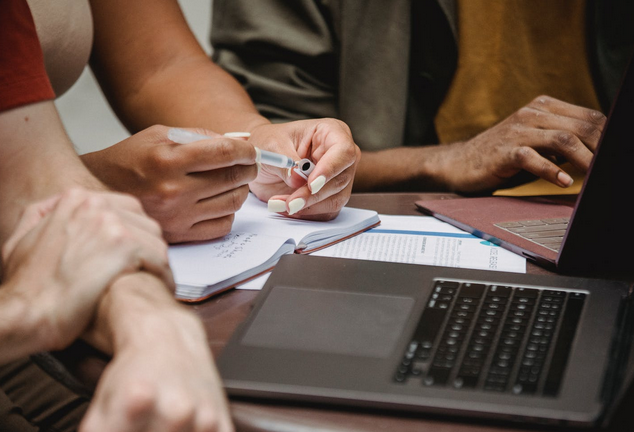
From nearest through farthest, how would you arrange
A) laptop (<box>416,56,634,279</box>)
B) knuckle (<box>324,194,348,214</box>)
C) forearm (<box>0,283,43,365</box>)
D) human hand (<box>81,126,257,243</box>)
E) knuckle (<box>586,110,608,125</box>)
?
1. forearm (<box>0,283,43,365</box>)
2. laptop (<box>416,56,634,279</box>)
3. human hand (<box>81,126,257,243</box>)
4. knuckle (<box>324,194,348,214</box>)
5. knuckle (<box>586,110,608,125</box>)

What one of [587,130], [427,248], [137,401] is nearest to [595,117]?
[587,130]

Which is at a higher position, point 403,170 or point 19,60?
point 19,60

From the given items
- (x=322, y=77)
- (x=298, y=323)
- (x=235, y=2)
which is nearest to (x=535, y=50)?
(x=322, y=77)

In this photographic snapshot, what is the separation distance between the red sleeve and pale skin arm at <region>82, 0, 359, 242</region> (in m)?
0.12

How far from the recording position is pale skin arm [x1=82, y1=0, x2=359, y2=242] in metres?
0.65

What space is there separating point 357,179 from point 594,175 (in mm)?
666

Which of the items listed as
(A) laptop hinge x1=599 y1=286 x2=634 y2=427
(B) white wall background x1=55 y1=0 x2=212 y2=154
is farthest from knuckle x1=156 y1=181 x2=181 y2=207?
(B) white wall background x1=55 y1=0 x2=212 y2=154

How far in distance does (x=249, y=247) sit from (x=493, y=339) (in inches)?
12.1

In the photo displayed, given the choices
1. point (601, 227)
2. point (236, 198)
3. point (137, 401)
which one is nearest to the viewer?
point (137, 401)

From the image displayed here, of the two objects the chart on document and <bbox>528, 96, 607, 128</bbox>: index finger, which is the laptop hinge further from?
<bbox>528, 96, 607, 128</bbox>: index finger

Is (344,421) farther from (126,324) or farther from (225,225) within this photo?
(225,225)

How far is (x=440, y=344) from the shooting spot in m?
0.41

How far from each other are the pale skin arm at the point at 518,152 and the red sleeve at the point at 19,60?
65 centimetres

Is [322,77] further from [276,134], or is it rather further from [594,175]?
[594,175]
